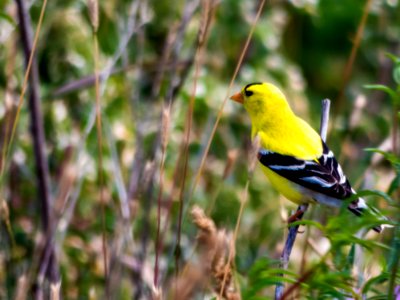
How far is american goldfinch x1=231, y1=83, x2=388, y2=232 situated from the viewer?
1.92 metres

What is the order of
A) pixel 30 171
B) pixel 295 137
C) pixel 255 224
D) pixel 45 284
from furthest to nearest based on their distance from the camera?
1. pixel 255 224
2. pixel 30 171
3. pixel 45 284
4. pixel 295 137

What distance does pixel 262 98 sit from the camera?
93.8 inches

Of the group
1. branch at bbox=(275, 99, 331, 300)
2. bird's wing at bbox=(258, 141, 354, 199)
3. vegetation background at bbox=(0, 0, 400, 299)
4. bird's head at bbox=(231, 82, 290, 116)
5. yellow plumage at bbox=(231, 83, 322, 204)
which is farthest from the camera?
bird's head at bbox=(231, 82, 290, 116)

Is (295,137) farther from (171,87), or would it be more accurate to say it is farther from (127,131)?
(127,131)

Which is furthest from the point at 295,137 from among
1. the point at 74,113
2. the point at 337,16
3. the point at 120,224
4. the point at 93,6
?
the point at 337,16

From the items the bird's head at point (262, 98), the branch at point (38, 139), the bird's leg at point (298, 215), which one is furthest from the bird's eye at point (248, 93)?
the branch at point (38, 139)

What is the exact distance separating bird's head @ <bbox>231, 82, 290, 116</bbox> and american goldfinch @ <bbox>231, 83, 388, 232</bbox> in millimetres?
44

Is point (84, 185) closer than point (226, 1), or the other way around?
point (84, 185)

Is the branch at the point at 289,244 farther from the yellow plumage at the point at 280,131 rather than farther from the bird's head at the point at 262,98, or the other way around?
the bird's head at the point at 262,98

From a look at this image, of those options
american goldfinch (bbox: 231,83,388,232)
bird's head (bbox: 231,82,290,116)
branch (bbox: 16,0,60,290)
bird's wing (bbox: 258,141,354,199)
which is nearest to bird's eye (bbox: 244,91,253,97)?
bird's head (bbox: 231,82,290,116)

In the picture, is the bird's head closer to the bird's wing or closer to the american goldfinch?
the american goldfinch

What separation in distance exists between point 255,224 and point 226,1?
34.6 inches

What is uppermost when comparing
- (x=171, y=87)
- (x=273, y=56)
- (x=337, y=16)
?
(x=337, y=16)

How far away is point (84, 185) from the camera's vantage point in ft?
9.02
